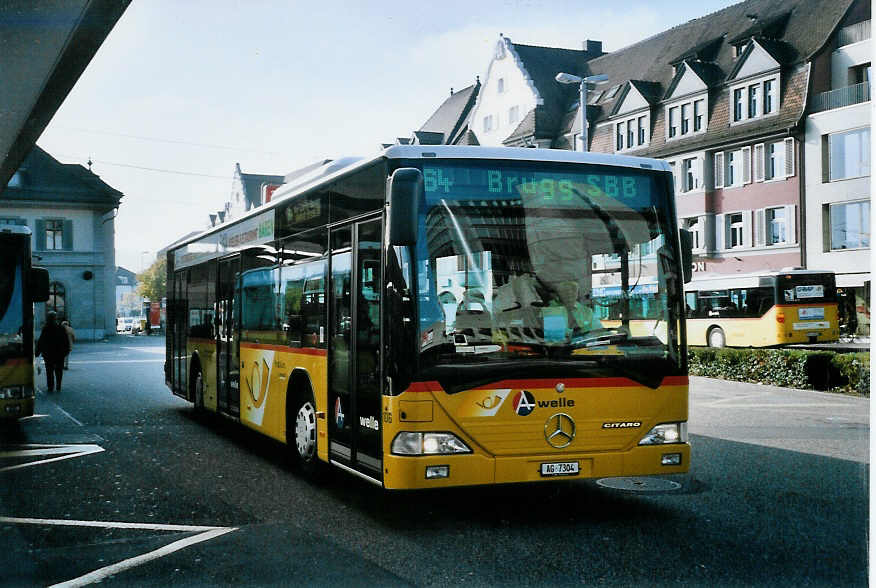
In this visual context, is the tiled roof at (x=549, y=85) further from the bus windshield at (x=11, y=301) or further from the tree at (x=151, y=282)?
the tree at (x=151, y=282)

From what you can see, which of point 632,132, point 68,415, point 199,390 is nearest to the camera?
point 199,390

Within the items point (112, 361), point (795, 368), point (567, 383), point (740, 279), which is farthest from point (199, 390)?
point (740, 279)

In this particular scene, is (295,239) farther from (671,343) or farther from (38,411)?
(38,411)

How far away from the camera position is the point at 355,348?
802cm

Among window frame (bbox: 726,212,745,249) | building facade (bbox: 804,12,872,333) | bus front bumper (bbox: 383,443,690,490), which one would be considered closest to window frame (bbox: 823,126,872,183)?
building facade (bbox: 804,12,872,333)

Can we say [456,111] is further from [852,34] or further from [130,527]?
[852,34]

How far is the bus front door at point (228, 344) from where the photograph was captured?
12.4 meters

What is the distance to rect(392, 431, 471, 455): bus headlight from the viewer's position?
708 cm

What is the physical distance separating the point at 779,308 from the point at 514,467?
94.2ft

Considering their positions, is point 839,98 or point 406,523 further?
point 839,98

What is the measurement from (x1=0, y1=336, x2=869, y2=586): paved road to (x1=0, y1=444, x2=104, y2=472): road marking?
4 centimetres

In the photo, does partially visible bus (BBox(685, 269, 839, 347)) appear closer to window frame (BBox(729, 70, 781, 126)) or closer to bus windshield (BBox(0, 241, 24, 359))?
window frame (BBox(729, 70, 781, 126))

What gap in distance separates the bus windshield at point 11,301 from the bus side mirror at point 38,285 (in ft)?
0.59

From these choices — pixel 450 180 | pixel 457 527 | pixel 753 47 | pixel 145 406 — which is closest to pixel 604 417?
pixel 457 527
